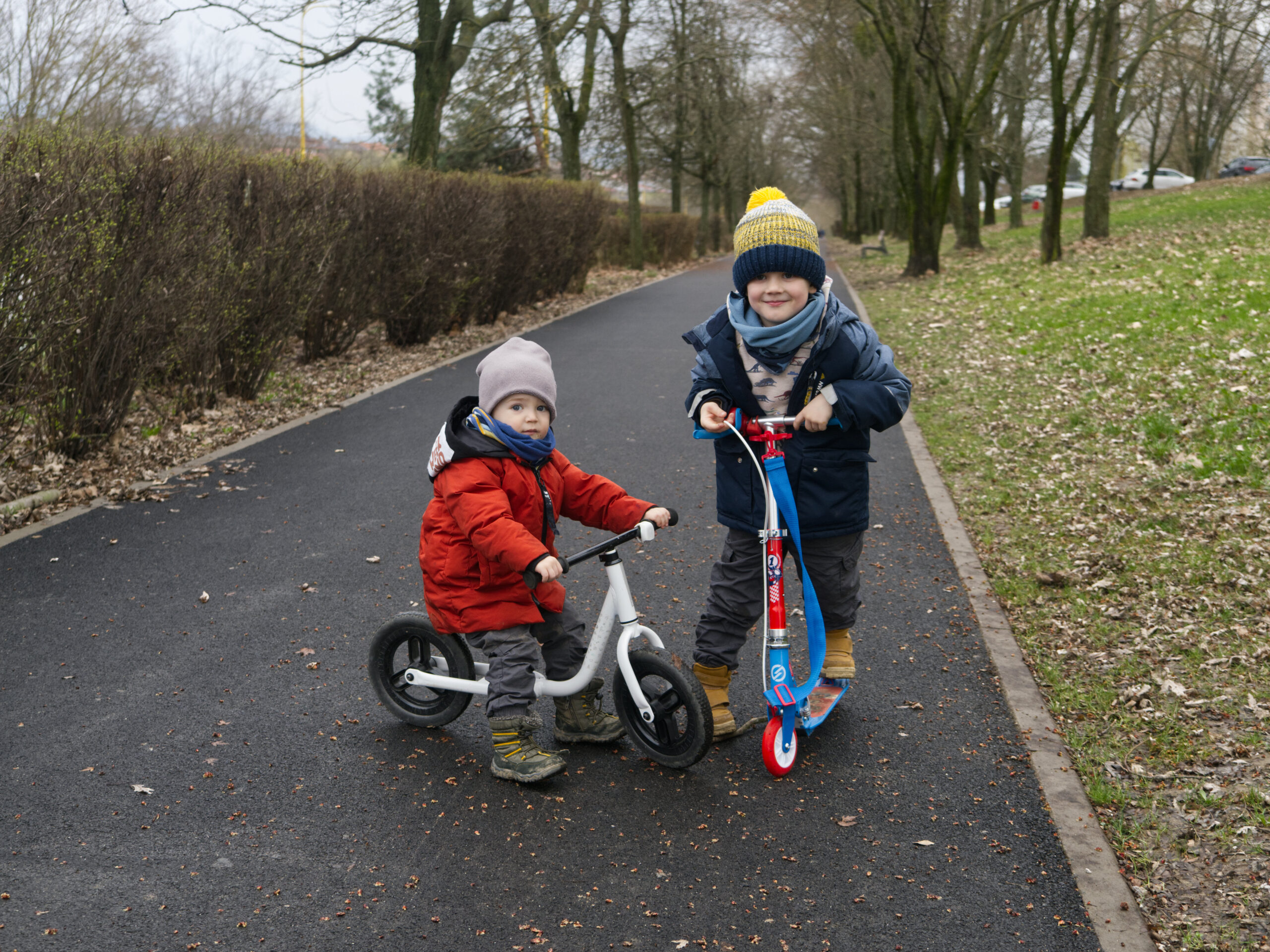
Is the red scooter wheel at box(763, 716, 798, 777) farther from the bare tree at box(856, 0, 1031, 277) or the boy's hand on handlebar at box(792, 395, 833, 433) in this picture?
the bare tree at box(856, 0, 1031, 277)

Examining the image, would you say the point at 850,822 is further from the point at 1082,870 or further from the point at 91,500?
the point at 91,500

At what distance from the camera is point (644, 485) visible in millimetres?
7547

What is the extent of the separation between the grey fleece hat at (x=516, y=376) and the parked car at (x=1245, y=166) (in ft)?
203

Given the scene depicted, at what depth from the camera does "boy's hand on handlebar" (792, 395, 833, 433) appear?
3496 mm

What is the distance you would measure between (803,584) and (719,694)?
0.53m

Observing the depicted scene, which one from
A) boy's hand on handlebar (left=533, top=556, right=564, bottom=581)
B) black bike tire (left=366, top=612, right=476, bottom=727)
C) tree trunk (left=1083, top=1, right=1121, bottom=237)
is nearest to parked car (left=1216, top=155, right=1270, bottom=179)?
tree trunk (left=1083, top=1, right=1121, bottom=237)

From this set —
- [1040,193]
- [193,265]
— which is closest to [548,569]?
[193,265]

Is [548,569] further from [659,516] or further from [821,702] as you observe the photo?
[821,702]

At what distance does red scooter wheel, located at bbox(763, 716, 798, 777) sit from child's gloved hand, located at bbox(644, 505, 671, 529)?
28.7 inches

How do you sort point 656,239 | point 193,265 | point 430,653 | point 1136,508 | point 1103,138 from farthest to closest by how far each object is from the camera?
1. point 656,239
2. point 1103,138
3. point 193,265
4. point 1136,508
5. point 430,653

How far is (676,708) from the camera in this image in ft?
11.8

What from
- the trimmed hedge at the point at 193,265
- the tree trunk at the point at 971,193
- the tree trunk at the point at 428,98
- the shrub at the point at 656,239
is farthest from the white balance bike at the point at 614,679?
the shrub at the point at 656,239

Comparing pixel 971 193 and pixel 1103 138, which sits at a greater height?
pixel 1103 138

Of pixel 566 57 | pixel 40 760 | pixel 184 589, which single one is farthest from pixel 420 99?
pixel 40 760
